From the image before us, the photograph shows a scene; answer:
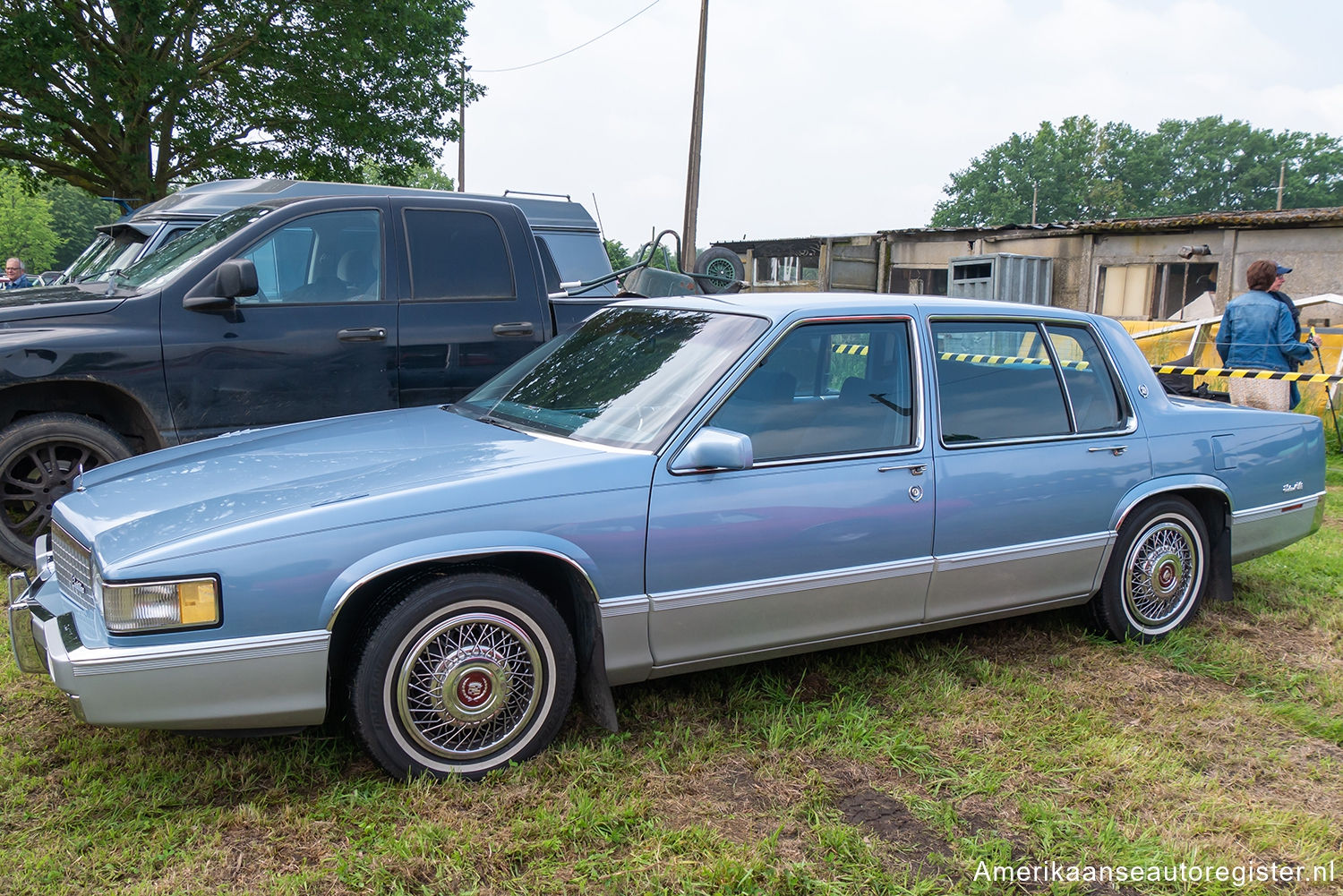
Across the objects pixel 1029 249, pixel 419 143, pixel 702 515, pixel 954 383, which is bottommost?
pixel 702 515

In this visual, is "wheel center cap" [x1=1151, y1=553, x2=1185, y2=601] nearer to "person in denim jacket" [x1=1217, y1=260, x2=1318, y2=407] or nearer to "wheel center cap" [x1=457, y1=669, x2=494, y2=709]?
"wheel center cap" [x1=457, y1=669, x2=494, y2=709]

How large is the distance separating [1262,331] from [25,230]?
281 feet

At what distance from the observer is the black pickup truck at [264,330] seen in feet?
15.9

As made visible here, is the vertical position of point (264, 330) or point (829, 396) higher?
point (264, 330)

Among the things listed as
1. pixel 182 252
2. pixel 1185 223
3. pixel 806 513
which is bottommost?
pixel 806 513

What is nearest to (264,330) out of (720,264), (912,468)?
(912,468)

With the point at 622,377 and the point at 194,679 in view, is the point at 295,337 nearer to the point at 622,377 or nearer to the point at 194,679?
the point at 622,377

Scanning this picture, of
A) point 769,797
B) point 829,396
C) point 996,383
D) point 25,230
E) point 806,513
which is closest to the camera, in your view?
point 769,797

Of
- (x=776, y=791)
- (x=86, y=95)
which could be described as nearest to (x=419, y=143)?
(x=86, y=95)

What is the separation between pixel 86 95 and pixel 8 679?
55.5ft

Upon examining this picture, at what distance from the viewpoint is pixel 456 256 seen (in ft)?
19.0

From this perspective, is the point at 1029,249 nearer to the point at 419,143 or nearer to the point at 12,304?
the point at 419,143

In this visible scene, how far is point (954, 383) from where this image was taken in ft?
12.9

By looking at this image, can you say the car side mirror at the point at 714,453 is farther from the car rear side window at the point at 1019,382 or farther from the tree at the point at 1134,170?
the tree at the point at 1134,170
